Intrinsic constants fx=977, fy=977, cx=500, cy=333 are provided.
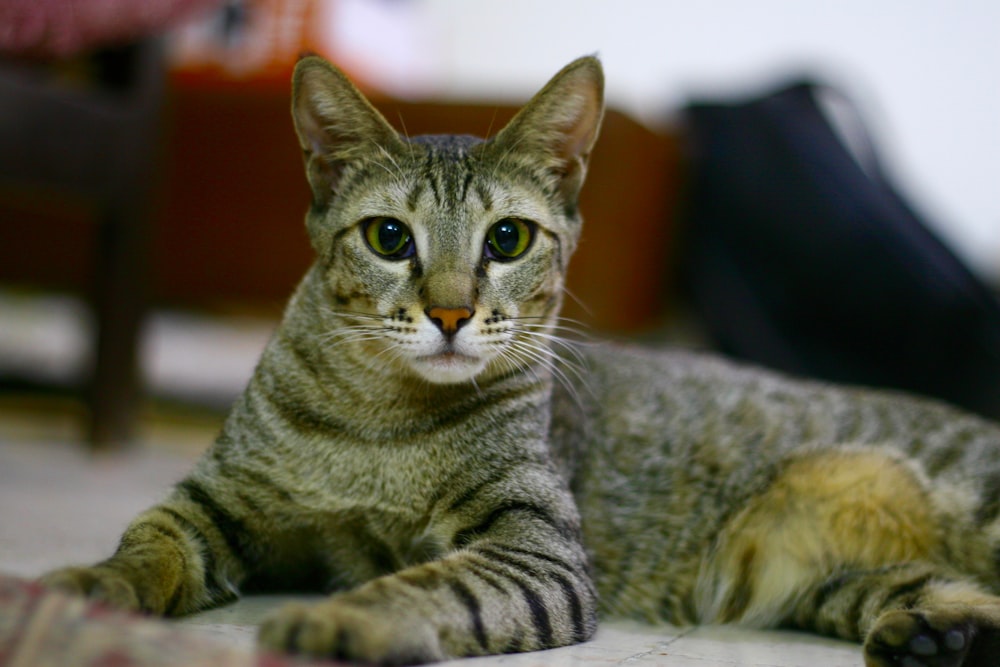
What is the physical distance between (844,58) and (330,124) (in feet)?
14.0

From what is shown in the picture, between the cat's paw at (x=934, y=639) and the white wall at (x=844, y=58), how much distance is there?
3620mm

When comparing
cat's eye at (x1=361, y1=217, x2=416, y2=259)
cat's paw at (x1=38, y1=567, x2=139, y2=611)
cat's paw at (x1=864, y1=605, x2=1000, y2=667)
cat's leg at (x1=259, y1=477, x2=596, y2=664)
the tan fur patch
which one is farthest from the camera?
the tan fur patch

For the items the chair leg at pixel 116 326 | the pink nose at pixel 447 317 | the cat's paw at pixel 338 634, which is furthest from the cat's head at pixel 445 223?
the chair leg at pixel 116 326

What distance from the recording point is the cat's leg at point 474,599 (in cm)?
112

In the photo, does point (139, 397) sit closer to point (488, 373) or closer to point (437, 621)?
point (488, 373)

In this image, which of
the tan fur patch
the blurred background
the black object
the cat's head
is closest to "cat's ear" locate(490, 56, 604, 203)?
the cat's head

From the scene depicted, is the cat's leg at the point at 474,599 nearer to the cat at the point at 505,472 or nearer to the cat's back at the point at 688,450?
the cat at the point at 505,472

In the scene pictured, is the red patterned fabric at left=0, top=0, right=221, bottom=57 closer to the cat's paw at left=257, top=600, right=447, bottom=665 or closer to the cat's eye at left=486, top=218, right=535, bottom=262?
the cat's eye at left=486, top=218, right=535, bottom=262

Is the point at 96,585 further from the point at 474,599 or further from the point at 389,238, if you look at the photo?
the point at 389,238

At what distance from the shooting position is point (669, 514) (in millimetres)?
1851

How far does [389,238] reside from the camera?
161 cm

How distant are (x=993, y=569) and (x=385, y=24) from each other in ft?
13.4

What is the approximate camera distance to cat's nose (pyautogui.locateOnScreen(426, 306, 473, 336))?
1487 millimetres

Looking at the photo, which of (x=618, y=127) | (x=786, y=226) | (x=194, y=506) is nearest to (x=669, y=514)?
(x=194, y=506)
